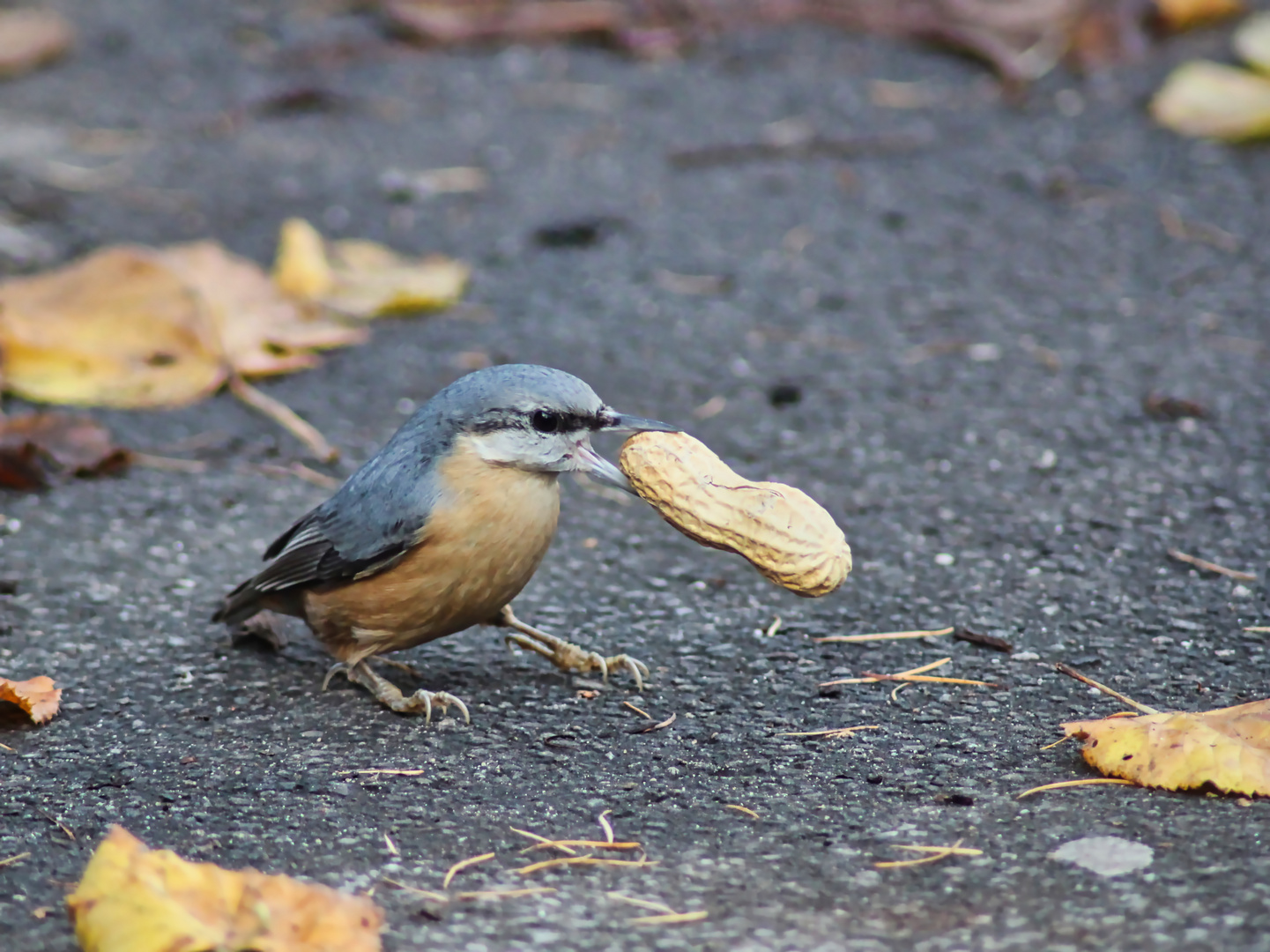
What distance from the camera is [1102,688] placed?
3.22m

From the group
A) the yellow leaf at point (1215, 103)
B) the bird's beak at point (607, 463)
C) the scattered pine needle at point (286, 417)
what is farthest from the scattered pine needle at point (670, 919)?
the yellow leaf at point (1215, 103)

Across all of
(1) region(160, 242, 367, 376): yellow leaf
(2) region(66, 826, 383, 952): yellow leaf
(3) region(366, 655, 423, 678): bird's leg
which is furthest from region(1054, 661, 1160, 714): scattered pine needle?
(1) region(160, 242, 367, 376): yellow leaf

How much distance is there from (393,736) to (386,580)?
1.19 feet

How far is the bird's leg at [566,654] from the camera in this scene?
11.4 ft

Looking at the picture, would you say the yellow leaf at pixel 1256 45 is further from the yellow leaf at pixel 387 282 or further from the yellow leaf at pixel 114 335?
the yellow leaf at pixel 114 335

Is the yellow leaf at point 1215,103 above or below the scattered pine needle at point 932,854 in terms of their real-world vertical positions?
above

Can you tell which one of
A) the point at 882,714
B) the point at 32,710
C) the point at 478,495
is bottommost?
the point at 32,710

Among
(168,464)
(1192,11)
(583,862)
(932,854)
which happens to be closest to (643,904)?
(583,862)

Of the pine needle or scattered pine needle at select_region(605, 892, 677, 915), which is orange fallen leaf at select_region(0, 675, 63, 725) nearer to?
scattered pine needle at select_region(605, 892, 677, 915)

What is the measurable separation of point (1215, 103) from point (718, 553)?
13.0 feet

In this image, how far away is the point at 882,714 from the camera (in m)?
3.24

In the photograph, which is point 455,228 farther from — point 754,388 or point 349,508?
point 349,508

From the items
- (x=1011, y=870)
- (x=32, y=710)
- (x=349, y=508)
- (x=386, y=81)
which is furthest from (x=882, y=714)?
(x=386, y=81)

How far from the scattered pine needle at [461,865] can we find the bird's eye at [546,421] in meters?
1.07
